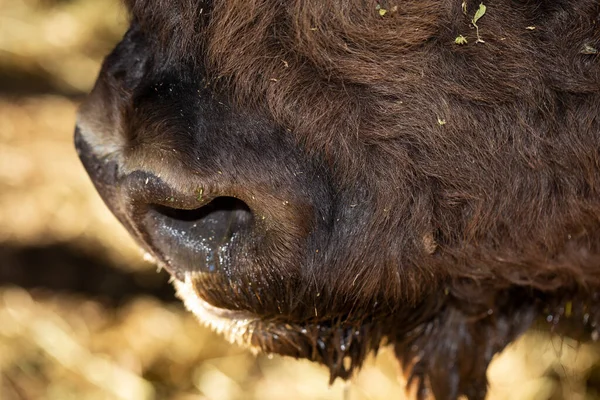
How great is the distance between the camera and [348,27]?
1.30m

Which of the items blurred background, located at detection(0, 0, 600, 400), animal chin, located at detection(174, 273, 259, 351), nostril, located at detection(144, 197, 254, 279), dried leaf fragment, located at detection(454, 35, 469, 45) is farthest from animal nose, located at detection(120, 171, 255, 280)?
blurred background, located at detection(0, 0, 600, 400)

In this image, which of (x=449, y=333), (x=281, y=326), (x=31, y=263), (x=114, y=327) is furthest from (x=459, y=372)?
(x=31, y=263)

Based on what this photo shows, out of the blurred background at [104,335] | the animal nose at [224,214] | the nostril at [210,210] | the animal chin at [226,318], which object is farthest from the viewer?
the blurred background at [104,335]

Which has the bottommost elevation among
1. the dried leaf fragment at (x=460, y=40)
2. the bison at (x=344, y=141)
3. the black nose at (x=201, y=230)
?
the black nose at (x=201, y=230)

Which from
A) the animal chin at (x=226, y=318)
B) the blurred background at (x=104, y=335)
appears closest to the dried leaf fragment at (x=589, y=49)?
the animal chin at (x=226, y=318)

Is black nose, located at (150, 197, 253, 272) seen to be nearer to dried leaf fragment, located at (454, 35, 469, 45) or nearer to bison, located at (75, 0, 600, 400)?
bison, located at (75, 0, 600, 400)

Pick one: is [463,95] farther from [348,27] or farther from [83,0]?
[83,0]

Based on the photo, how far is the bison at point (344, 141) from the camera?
1.30 metres

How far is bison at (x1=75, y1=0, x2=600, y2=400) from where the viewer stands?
130 centimetres

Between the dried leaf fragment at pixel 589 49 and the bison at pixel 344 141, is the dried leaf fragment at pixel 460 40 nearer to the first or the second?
the bison at pixel 344 141

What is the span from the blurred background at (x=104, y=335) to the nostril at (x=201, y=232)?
119 cm

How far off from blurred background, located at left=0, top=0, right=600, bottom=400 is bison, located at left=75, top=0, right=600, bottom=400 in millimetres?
A: 960

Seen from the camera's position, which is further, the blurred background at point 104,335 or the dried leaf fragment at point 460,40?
the blurred background at point 104,335

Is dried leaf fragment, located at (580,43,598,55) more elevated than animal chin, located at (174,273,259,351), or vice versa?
dried leaf fragment, located at (580,43,598,55)
